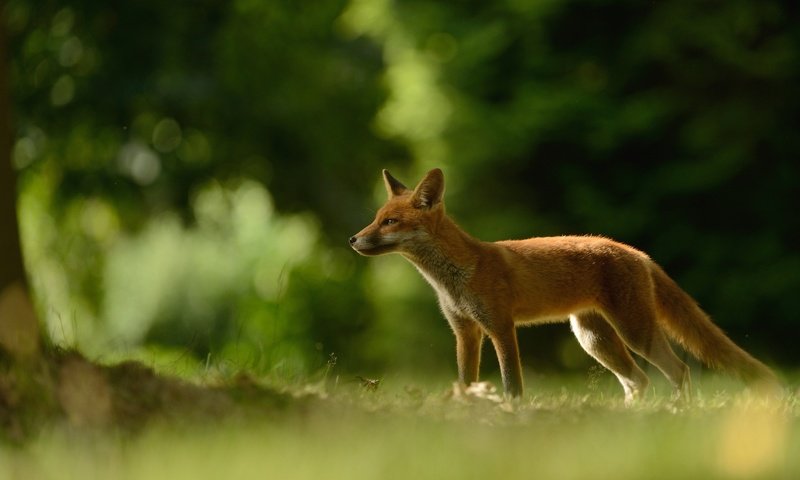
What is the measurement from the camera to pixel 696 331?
6113mm

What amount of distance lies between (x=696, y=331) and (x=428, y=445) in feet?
9.39

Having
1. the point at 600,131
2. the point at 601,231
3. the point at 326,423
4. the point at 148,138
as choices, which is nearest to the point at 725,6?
the point at 600,131

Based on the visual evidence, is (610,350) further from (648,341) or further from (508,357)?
(508,357)

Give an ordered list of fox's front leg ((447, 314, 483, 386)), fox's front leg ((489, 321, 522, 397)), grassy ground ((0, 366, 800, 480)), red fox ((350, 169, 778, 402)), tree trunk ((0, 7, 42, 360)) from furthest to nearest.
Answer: fox's front leg ((447, 314, 483, 386)), red fox ((350, 169, 778, 402)), fox's front leg ((489, 321, 522, 397)), tree trunk ((0, 7, 42, 360)), grassy ground ((0, 366, 800, 480))

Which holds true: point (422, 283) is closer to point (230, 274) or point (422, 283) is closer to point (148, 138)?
point (230, 274)

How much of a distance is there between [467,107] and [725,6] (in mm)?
2541

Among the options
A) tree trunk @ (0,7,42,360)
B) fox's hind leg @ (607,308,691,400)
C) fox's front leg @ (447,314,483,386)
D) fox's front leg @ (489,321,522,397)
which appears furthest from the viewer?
fox's hind leg @ (607,308,691,400)

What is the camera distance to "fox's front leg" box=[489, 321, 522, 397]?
5438 mm

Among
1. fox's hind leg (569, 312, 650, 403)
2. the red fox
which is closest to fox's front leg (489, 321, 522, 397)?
the red fox

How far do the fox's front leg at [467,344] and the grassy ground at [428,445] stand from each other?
76 cm

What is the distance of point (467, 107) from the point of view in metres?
9.76

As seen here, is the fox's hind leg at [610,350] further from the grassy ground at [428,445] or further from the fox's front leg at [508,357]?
the grassy ground at [428,445]

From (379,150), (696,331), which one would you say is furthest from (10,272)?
(379,150)

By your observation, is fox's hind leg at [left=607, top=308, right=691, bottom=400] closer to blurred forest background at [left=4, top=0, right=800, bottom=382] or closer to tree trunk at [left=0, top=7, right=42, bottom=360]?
blurred forest background at [left=4, top=0, right=800, bottom=382]
